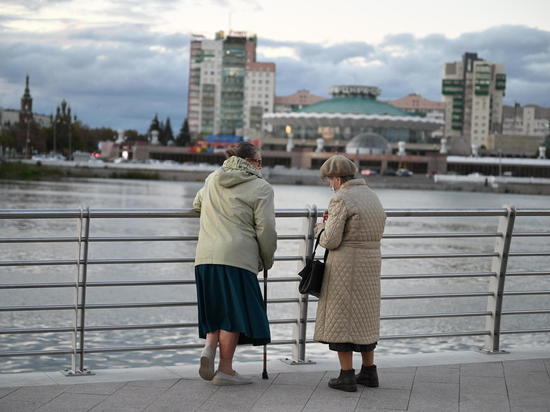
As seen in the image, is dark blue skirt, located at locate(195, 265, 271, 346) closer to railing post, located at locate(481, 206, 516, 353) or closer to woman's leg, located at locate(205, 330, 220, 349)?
woman's leg, located at locate(205, 330, 220, 349)

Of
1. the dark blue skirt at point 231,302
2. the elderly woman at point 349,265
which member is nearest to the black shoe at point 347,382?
the elderly woman at point 349,265

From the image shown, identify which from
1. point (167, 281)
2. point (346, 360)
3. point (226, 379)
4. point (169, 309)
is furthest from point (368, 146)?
point (226, 379)

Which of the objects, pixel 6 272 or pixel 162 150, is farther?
pixel 162 150

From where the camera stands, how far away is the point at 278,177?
5359 inches

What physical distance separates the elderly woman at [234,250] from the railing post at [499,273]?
2.61 meters

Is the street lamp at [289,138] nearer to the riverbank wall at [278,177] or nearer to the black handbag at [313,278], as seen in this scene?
the riverbank wall at [278,177]

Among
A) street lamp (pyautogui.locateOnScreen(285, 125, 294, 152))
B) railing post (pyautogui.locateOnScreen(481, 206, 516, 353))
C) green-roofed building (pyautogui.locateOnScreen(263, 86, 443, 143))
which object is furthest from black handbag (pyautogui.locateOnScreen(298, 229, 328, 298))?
green-roofed building (pyautogui.locateOnScreen(263, 86, 443, 143))

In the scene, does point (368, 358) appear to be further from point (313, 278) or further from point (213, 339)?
point (213, 339)

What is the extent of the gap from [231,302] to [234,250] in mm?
376

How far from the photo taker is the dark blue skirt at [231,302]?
6547 mm

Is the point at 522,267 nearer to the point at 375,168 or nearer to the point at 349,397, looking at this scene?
the point at 349,397

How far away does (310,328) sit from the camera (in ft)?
48.0

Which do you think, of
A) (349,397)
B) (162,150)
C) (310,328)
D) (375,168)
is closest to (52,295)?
(310,328)

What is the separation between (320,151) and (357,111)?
23.6m
